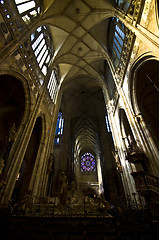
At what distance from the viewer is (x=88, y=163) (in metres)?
29.0

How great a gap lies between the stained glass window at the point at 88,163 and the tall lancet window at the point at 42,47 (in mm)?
22660

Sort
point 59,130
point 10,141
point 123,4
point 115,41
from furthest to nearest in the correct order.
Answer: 1. point 59,130
2. point 115,41
3. point 123,4
4. point 10,141

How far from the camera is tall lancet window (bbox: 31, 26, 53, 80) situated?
398 inches

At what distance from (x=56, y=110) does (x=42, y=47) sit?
5.99 metres

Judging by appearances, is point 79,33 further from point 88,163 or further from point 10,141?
point 88,163

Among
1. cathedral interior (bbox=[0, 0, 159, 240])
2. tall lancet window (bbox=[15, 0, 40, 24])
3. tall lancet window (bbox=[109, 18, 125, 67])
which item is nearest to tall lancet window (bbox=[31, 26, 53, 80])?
cathedral interior (bbox=[0, 0, 159, 240])

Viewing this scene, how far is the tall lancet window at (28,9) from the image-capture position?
805 centimetres

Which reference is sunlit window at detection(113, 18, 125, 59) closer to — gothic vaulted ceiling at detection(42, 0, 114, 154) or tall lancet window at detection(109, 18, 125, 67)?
tall lancet window at detection(109, 18, 125, 67)

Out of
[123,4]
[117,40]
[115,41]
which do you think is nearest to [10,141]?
[123,4]

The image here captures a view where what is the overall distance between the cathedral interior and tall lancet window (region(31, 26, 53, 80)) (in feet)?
0.27

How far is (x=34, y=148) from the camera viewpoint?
33.5 ft

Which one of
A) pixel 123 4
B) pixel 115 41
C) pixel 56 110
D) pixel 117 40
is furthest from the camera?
pixel 56 110

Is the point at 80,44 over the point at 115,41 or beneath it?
over

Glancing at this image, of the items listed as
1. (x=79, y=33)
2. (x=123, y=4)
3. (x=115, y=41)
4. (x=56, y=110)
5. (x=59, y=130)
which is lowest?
(x=56, y=110)
